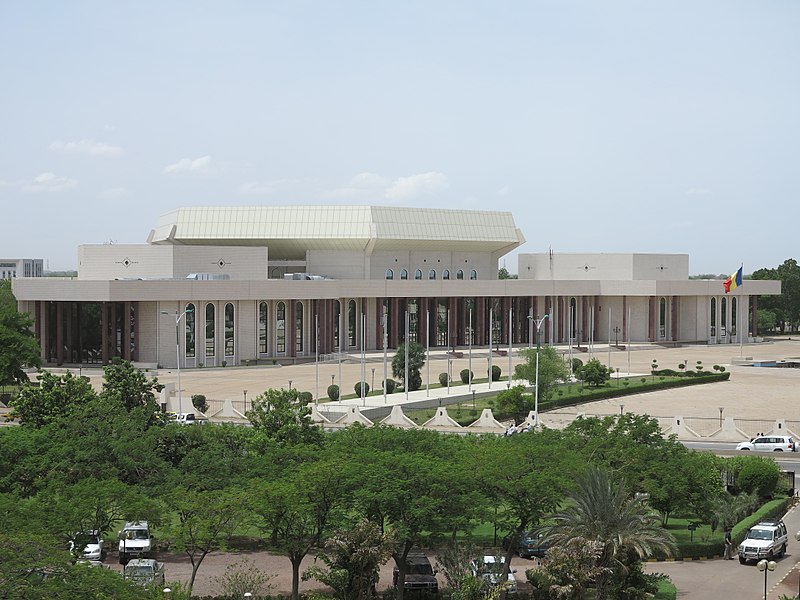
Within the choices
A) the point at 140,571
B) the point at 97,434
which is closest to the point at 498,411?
the point at 97,434

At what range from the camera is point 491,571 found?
31547mm

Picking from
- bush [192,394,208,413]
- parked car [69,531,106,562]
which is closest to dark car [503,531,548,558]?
parked car [69,531,106,562]

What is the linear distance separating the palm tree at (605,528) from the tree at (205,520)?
8.81m

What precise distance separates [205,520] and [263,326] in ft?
212

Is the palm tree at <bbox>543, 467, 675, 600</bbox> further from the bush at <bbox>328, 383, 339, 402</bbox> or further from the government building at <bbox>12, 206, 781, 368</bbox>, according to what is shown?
the government building at <bbox>12, 206, 781, 368</bbox>

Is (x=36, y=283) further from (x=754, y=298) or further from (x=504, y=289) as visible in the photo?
(x=754, y=298)

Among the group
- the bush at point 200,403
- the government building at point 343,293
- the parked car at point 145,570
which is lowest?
the parked car at point 145,570

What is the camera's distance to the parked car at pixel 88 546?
31547 millimetres

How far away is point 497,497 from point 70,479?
13.6 metres

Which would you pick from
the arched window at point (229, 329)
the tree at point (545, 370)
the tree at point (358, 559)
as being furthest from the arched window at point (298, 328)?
the tree at point (358, 559)

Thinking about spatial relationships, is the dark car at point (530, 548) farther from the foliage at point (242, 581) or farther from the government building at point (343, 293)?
the government building at point (343, 293)

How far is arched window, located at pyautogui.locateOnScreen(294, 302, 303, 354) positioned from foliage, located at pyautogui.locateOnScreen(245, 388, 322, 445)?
52447mm

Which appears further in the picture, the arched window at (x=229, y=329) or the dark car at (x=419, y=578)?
the arched window at (x=229, y=329)

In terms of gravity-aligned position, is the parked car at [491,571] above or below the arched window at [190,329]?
below
